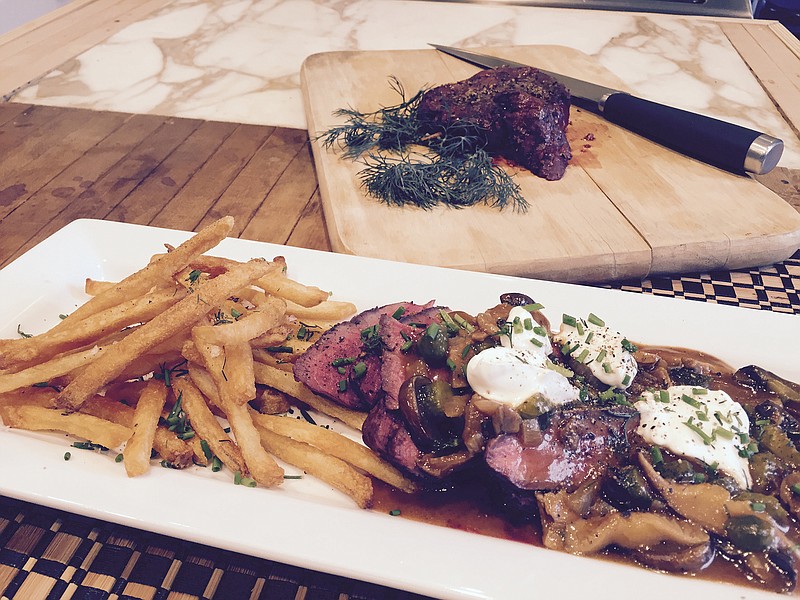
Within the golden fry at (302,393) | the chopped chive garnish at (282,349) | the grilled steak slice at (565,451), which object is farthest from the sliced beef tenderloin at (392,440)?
the chopped chive garnish at (282,349)

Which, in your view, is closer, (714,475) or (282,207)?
(714,475)

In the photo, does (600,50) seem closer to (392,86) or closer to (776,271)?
(392,86)

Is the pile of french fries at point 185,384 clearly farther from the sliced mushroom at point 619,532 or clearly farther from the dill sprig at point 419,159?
the dill sprig at point 419,159

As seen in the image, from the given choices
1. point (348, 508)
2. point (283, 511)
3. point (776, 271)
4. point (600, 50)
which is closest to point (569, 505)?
point (348, 508)

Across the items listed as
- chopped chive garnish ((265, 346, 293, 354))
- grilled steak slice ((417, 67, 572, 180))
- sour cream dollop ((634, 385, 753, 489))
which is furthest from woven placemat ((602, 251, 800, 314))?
chopped chive garnish ((265, 346, 293, 354))

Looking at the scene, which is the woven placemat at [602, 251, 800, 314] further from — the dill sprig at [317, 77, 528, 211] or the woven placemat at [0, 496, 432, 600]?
the woven placemat at [0, 496, 432, 600]

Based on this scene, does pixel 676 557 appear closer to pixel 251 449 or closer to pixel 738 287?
pixel 251 449
